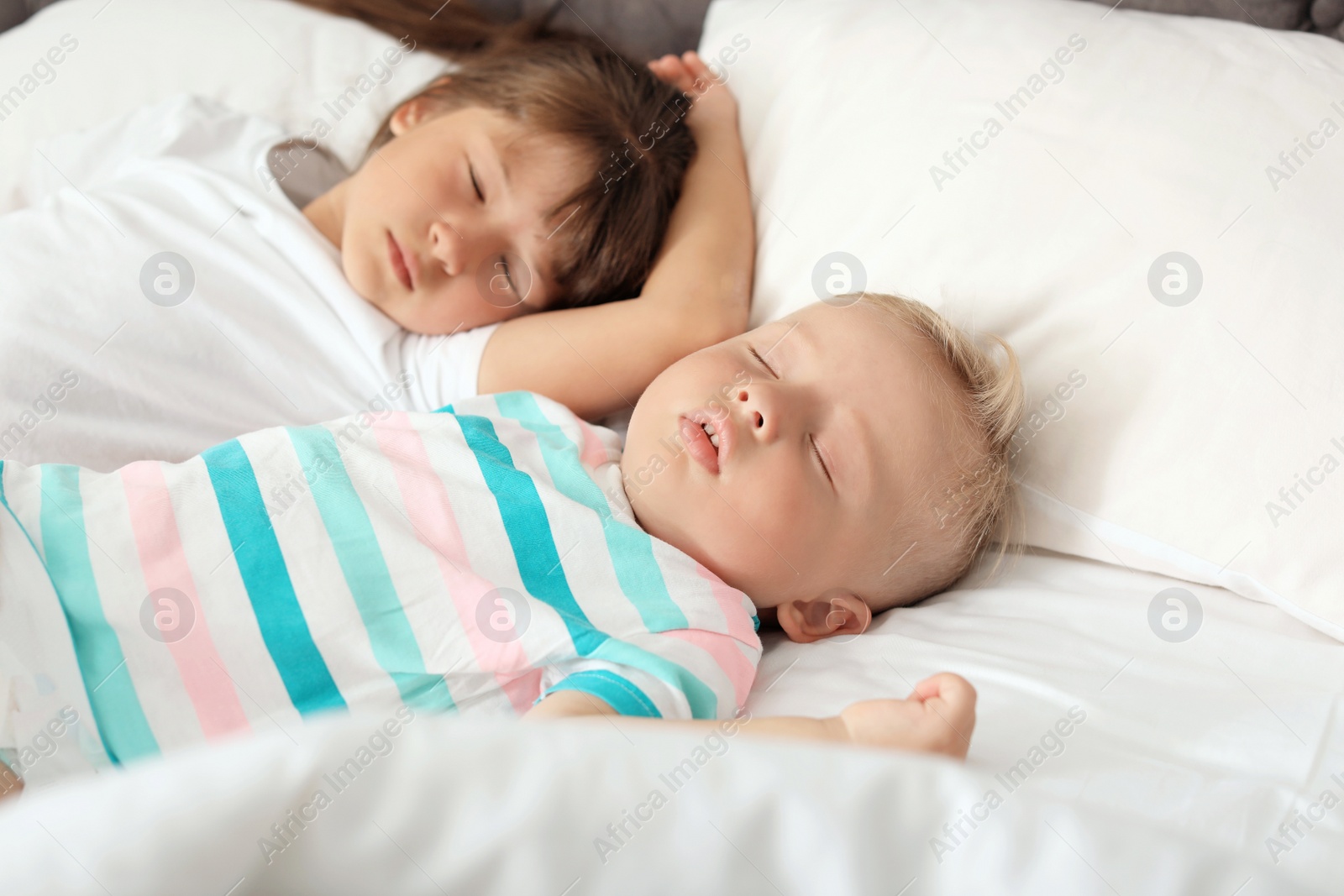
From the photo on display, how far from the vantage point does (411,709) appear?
88 cm

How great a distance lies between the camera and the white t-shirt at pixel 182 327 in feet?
3.73

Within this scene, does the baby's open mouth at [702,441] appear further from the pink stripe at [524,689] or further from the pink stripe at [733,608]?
the pink stripe at [524,689]

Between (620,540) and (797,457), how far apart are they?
0.21 metres

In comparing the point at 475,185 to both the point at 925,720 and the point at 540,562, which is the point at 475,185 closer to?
the point at 540,562

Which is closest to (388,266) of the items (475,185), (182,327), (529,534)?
(475,185)

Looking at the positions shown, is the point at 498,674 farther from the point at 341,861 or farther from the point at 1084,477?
the point at 1084,477

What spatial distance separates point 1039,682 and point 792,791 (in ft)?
1.43

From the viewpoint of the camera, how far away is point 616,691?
2.67 ft

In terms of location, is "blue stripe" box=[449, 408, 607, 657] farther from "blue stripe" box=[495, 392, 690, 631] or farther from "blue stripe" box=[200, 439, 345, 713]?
"blue stripe" box=[200, 439, 345, 713]

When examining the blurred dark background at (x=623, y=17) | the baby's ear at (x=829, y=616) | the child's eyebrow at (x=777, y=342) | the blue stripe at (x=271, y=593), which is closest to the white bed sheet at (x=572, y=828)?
the blue stripe at (x=271, y=593)

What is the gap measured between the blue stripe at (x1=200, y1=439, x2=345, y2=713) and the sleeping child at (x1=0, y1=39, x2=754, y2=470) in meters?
0.30

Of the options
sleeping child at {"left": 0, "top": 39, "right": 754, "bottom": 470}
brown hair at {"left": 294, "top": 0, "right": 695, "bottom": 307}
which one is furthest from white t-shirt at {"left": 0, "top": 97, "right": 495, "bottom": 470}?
brown hair at {"left": 294, "top": 0, "right": 695, "bottom": 307}

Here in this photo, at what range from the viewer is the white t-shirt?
1136mm

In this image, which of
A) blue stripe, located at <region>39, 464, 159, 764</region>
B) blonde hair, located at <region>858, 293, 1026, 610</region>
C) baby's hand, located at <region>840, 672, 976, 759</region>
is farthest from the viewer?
blonde hair, located at <region>858, 293, 1026, 610</region>
